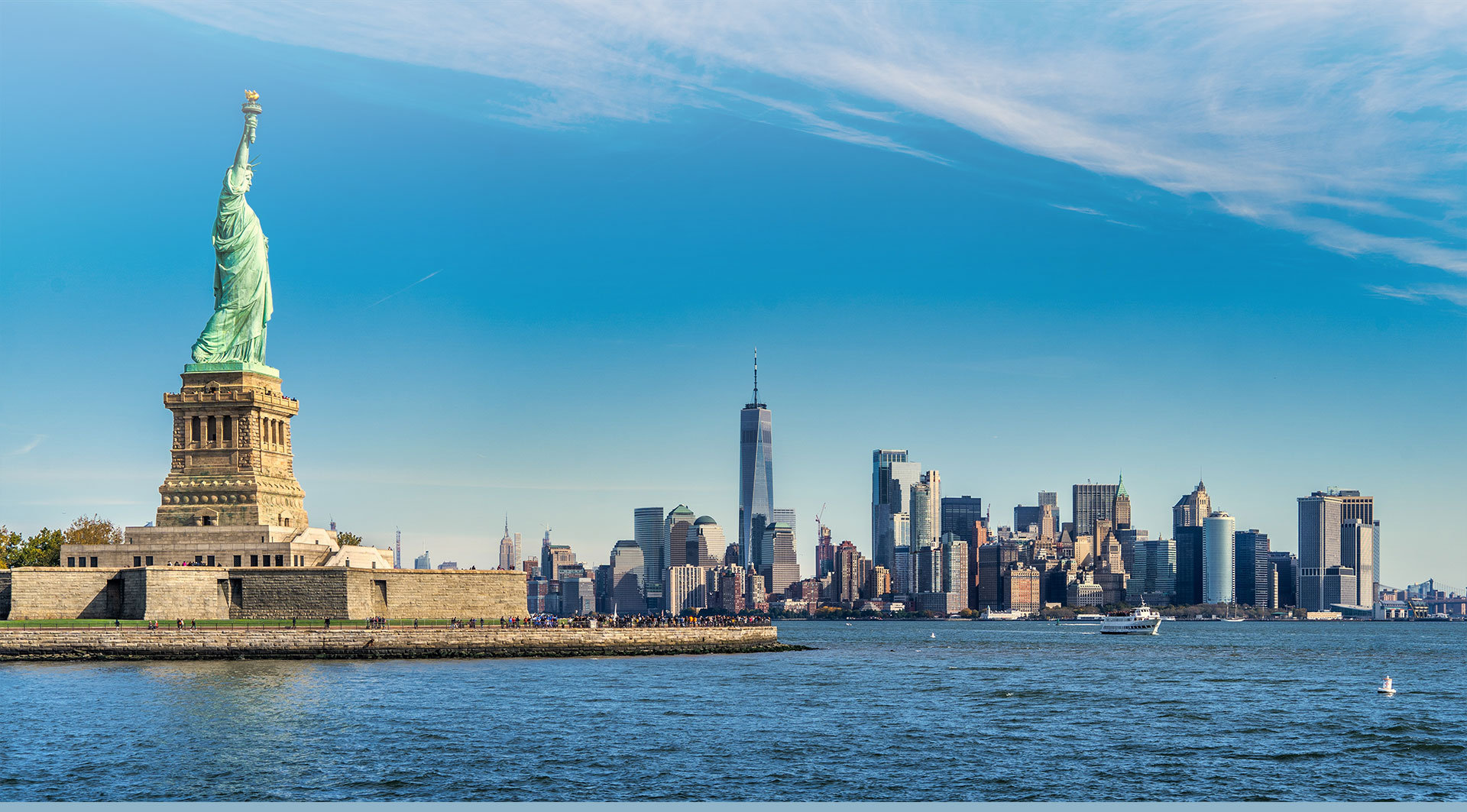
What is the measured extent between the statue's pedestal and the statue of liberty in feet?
4.85

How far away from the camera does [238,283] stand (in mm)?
105938

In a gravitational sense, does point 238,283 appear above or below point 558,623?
above

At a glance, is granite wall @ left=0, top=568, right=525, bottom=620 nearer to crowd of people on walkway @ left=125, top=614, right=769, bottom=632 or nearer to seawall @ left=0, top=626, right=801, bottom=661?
crowd of people on walkway @ left=125, top=614, right=769, bottom=632

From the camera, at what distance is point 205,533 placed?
323 feet

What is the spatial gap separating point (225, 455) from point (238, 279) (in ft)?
43.2

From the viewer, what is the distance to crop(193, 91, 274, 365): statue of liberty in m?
104

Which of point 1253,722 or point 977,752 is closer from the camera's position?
point 977,752

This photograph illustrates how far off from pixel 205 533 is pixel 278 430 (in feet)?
33.3

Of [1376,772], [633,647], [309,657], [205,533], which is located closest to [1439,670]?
[633,647]

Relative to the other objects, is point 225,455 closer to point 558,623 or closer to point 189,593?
point 189,593

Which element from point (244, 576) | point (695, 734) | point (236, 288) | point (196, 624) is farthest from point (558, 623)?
point (695, 734)

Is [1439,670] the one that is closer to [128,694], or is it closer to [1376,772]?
[1376,772]

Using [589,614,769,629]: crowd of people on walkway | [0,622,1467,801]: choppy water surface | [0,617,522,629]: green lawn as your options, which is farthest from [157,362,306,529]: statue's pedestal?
[589,614,769,629]: crowd of people on walkway

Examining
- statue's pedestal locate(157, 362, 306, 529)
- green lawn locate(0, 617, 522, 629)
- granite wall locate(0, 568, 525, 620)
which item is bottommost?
green lawn locate(0, 617, 522, 629)
